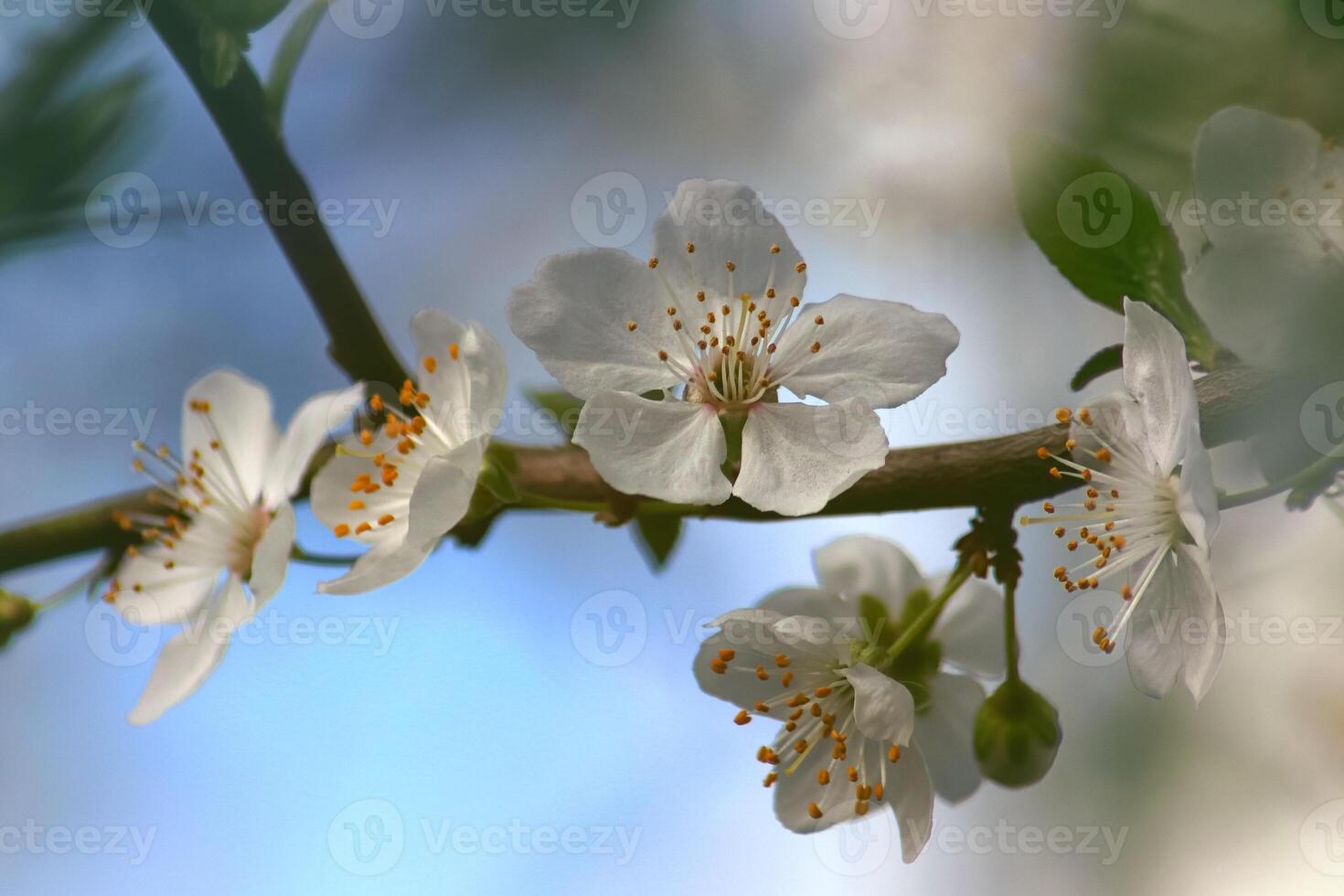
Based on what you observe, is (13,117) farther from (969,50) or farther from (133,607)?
(969,50)

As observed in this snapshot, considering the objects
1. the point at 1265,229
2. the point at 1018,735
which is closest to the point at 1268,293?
the point at 1265,229

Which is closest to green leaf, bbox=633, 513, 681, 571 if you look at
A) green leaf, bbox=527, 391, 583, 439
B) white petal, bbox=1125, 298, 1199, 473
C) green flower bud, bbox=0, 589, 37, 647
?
green leaf, bbox=527, 391, 583, 439

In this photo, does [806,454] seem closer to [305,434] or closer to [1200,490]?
[1200,490]

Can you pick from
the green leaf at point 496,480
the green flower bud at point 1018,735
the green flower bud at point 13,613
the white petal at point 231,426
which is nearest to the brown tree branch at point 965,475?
the green leaf at point 496,480

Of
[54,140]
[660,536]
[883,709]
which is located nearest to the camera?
[54,140]

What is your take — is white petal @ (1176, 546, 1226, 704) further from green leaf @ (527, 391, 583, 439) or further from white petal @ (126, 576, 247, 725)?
white petal @ (126, 576, 247, 725)

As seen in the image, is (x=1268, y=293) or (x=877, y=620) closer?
(x=1268, y=293)
